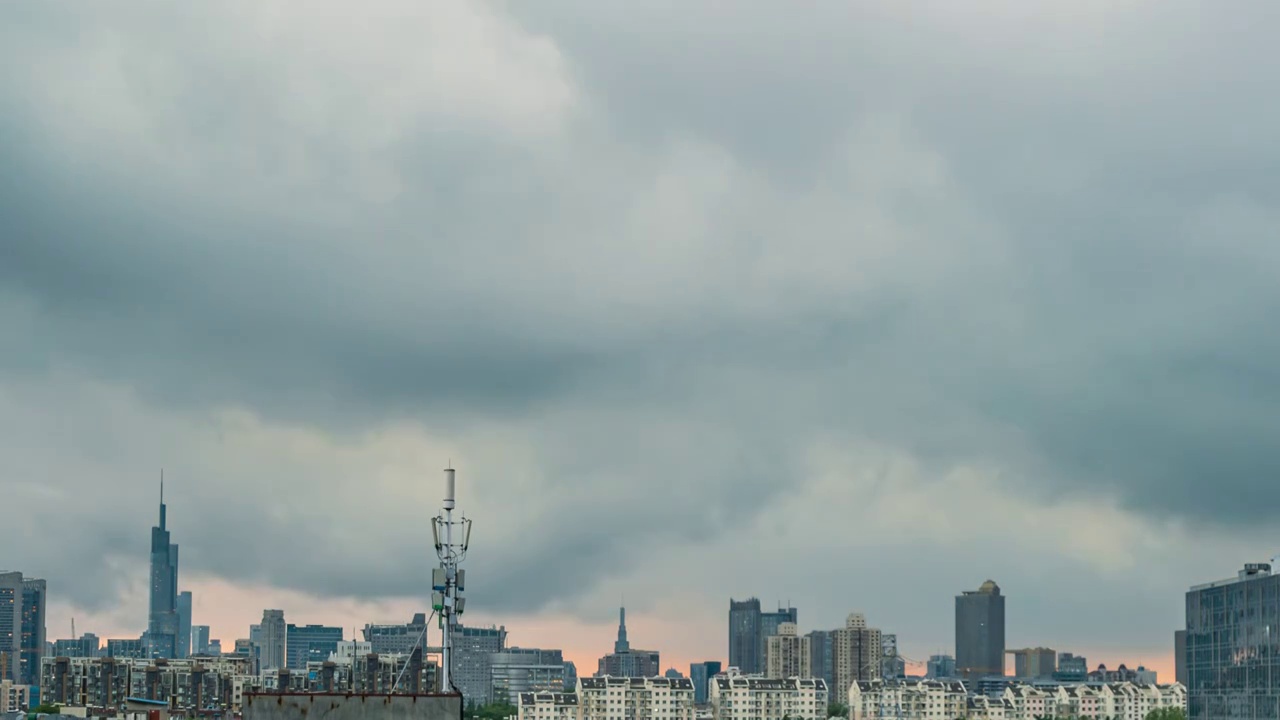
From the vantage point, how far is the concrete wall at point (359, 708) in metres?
45.0

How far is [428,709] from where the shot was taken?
1777 inches

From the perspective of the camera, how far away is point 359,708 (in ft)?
148

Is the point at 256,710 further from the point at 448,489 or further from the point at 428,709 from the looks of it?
the point at 448,489

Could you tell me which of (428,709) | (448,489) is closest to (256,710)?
(428,709)

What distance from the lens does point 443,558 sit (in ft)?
161

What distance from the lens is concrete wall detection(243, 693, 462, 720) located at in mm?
45031

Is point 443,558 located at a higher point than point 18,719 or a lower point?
higher

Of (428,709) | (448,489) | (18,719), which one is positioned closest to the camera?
(428,709)

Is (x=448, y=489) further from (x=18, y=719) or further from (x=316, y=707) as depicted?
(x=18, y=719)

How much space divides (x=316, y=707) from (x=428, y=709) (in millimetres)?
2914

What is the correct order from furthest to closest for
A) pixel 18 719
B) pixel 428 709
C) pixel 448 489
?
pixel 18 719, pixel 448 489, pixel 428 709

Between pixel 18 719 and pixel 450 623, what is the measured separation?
11655 cm

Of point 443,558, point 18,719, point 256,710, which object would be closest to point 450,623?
point 443,558

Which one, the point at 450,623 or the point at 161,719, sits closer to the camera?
the point at 450,623
